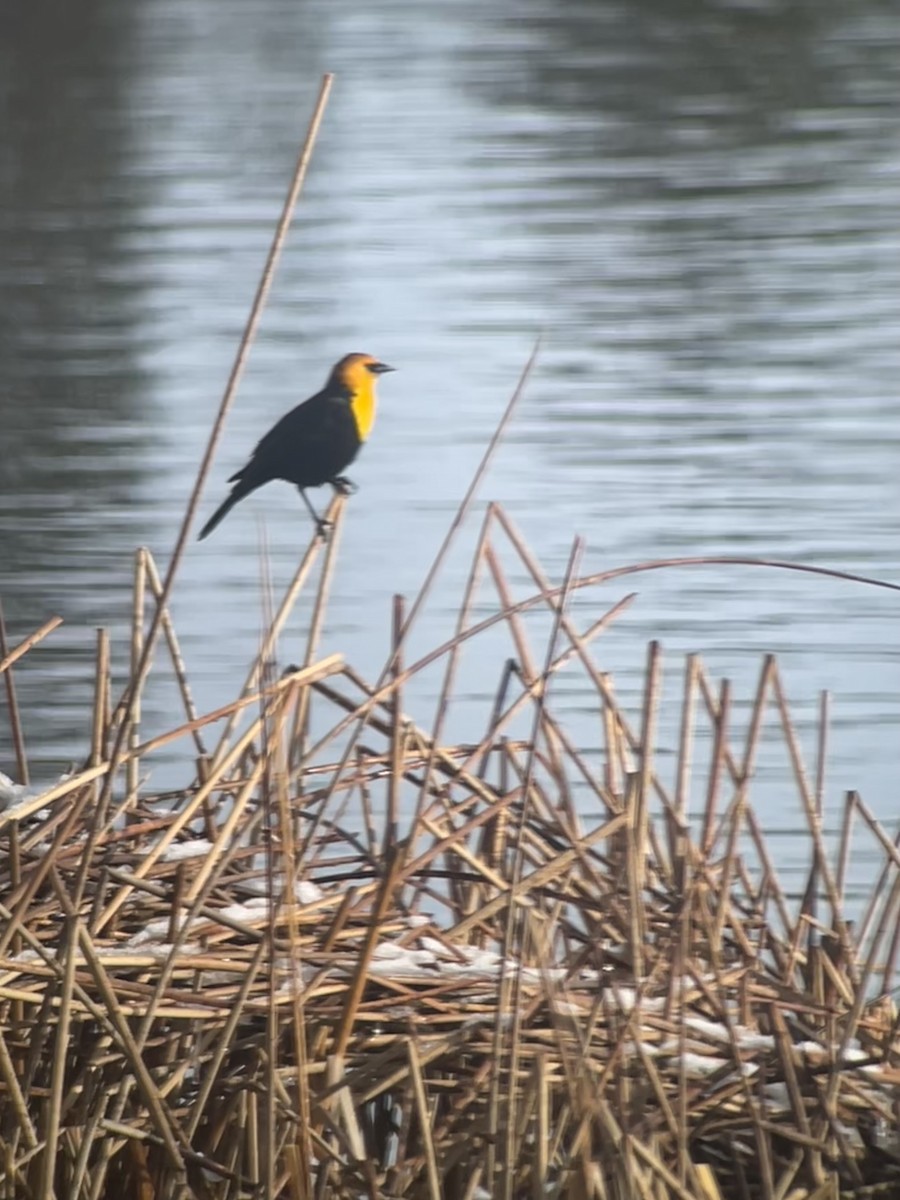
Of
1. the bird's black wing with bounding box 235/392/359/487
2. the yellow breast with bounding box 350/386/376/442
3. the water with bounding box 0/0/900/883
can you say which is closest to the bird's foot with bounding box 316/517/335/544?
the water with bounding box 0/0/900/883

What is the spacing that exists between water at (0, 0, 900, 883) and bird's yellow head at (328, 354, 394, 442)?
1.31 meters

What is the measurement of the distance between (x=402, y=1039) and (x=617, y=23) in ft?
63.7

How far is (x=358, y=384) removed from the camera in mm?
4801

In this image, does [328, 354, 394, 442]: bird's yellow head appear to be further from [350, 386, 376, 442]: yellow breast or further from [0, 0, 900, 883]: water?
[0, 0, 900, 883]: water

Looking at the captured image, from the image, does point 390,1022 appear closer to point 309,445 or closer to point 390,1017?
point 390,1017

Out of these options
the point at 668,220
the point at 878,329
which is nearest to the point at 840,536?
the point at 878,329

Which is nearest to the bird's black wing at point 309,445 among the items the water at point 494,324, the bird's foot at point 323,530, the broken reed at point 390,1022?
the bird's foot at point 323,530

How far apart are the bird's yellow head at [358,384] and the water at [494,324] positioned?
131cm

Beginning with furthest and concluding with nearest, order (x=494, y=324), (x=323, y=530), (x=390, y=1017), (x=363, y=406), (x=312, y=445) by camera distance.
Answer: (x=494, y=324)
(x=363, y=406)
(x=312, y=445)
(x=323, y=530)
(x=390, y=1017)

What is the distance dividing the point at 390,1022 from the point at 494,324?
28.8ft

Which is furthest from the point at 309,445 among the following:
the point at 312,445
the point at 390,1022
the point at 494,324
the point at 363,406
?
the point at 494,324

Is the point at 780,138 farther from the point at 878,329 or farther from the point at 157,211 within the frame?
the point at 878,329

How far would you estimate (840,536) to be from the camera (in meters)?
7.43

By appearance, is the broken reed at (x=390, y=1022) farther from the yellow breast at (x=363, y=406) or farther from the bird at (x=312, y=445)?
the yellow breast at (x=363, y=406)
